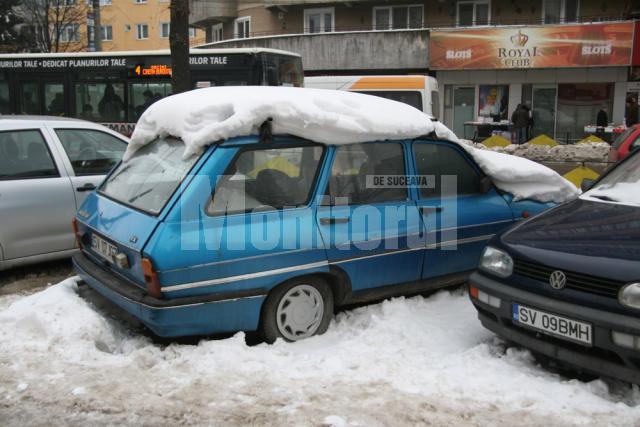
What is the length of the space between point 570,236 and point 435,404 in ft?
4.52

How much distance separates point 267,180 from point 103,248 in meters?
1.31

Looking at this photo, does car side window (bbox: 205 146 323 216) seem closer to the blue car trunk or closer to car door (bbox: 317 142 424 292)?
car door (bbox: 317 142 424 292)

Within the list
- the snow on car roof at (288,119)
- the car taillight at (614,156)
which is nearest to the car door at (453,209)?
the snow on car roof at (288,119)

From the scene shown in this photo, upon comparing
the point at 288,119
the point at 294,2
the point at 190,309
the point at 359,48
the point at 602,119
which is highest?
the point at 294,2

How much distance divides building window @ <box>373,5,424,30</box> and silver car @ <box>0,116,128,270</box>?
24363mm

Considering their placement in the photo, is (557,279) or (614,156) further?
(614,156)

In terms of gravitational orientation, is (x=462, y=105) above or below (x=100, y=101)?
above

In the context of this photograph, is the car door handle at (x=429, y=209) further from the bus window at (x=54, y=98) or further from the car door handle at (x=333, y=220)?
the bus window at (x=54, y=98)

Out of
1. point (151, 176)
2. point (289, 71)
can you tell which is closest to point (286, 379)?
point (151, 176)

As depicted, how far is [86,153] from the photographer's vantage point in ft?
21.1

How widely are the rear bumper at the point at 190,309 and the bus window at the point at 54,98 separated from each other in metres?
13.9

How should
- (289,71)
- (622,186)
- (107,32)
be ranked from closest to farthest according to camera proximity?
(622,186), (289,71), (107,32)

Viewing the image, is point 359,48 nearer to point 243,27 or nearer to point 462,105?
point 462,105

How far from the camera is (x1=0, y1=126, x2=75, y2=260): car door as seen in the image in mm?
5777
